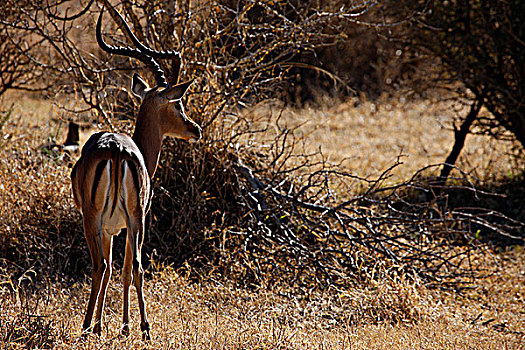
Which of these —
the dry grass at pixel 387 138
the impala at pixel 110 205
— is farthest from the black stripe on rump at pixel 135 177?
the dry grass at pixel 387 138

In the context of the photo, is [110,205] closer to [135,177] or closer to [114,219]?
[114,219]

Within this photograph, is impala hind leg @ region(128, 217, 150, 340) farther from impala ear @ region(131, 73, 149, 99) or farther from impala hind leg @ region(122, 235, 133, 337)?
impala ear @ region(131, 73, 149, 99)

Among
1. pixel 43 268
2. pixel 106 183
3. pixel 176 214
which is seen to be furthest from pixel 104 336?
pixel 176 214

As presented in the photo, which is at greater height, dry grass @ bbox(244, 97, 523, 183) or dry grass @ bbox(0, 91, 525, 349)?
dry grass @ bbox(244, 97, 523, 183)

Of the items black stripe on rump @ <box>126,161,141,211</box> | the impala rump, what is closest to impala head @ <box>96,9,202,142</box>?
the impala rump

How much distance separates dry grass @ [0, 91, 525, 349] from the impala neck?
1.19m

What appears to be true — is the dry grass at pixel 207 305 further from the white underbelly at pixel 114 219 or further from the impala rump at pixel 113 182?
the impala rump at pixel 113 182

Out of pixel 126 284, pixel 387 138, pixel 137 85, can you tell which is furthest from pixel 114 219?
pixel 387 138

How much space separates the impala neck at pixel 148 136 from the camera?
476cm

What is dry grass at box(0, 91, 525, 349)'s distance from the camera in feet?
14.2

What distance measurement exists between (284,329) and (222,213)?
2.11 m

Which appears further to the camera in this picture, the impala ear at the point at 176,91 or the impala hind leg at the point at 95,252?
the impala ear at the point at 176,91

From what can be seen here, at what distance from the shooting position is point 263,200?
6332mm

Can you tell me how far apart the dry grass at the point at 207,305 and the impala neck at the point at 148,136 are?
119 cm
